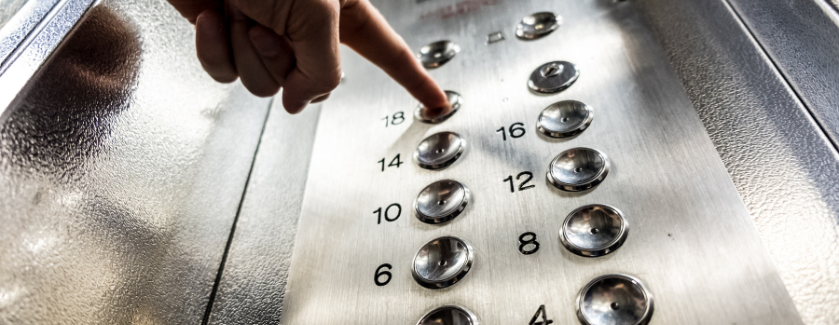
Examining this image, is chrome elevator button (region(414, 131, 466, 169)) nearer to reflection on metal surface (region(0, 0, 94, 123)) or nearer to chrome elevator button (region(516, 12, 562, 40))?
chrome elevator button (region(516, 12, 562, 40))

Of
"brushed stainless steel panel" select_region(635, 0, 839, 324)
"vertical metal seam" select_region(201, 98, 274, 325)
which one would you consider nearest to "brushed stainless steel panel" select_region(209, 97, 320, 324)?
"vertical metal seam" select_region(201, 98, 274, 325)

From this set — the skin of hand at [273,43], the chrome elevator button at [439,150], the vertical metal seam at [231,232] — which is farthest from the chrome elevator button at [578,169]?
the vertical metal seam at [231,232]

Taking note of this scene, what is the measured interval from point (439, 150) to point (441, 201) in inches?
3.0

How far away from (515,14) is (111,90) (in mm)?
498

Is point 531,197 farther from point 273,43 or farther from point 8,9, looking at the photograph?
point 8,9

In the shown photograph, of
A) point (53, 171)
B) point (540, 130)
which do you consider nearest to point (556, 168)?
point (540, 130)

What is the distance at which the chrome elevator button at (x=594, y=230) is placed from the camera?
0.42 m

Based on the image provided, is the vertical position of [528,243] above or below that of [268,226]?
above

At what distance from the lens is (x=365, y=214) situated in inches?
22.0

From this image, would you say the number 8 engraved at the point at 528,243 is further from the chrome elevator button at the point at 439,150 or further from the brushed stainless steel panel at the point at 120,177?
the brushed stainless steel panel at the point at 120,177

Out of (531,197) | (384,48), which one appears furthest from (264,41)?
(531,197)

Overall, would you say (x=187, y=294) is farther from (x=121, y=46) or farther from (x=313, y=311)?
(x=121, y=46)

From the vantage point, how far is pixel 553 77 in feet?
1.96

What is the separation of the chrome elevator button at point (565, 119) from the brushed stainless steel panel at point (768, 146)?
98 millimetres
